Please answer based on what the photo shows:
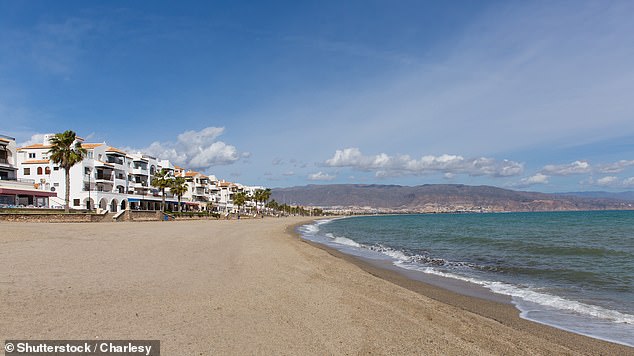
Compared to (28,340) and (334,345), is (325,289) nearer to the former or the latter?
(334,345)

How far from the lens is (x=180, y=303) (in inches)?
348

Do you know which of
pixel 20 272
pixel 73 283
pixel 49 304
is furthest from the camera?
pixel 20 272

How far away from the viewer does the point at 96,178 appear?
63.7m

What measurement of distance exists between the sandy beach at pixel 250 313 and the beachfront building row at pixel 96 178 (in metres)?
48.0

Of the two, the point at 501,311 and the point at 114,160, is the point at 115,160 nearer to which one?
the point at 114,160

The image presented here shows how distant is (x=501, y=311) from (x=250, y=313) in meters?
6.77

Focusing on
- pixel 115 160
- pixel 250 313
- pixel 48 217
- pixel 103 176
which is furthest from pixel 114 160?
pixel 250 313

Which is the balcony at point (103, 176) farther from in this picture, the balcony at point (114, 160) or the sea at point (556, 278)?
the sea at point (556, 278)

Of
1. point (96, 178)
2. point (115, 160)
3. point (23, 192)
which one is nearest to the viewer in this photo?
point (23, 192)

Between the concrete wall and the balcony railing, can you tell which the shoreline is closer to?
the concrete wall

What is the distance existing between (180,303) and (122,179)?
68.6 metres

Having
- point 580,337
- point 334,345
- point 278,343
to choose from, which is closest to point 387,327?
point 334,345

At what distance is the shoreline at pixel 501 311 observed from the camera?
7.96 metres

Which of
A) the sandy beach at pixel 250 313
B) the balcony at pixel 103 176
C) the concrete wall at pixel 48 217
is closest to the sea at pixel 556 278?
the sandy beach at pixel 250 313
